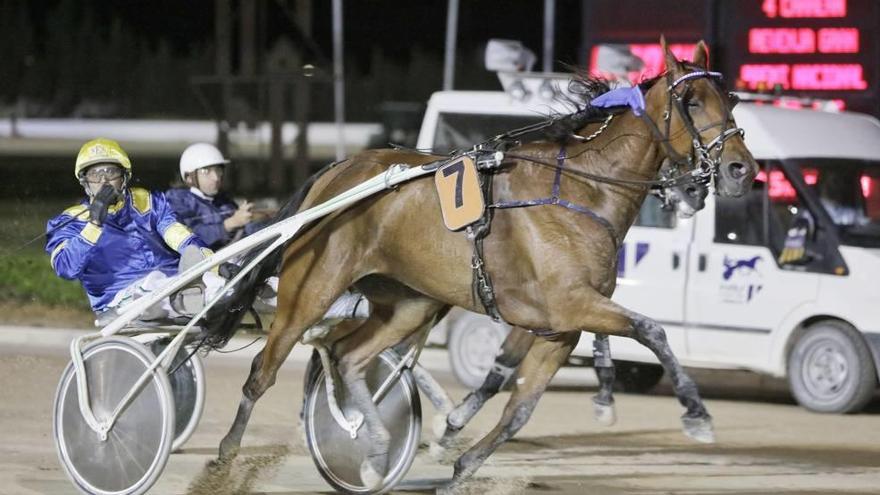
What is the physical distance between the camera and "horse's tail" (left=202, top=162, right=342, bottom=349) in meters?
7.82

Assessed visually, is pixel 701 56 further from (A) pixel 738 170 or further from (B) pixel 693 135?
(A) pixel 738 170

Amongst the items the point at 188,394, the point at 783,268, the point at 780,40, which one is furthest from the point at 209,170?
the point at 780,40

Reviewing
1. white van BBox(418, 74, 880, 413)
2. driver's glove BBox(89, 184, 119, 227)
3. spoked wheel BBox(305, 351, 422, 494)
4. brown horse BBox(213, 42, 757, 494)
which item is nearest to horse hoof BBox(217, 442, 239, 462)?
brown horse BBox(213, 42, 757, 494)

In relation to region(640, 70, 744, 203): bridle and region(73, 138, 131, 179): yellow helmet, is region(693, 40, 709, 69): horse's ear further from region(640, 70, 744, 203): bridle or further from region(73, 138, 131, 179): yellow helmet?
region(73, 138, 131, 179): yellow helmet

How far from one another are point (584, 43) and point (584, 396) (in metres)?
3.73

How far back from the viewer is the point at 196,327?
779 centimetres

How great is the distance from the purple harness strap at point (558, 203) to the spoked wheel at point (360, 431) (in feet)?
3.84

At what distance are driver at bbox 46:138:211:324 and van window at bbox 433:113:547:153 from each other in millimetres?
4319

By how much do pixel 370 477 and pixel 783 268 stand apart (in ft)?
15.0

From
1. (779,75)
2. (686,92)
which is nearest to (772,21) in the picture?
(779,75)

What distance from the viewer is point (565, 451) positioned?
920 centimetres

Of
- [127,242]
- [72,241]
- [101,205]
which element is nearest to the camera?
[101,205]

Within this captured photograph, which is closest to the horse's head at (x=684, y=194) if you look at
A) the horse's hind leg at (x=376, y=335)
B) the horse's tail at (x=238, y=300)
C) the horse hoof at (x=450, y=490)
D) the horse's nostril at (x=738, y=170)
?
the horse's nostril at (x=738, y=170)

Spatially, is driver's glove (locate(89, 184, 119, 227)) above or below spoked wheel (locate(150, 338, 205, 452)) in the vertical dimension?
above
